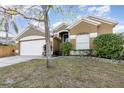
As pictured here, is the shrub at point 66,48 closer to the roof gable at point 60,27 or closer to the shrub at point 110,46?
the shrub at point 110,46

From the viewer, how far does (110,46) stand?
12875mm

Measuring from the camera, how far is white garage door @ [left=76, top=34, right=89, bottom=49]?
50.2ft

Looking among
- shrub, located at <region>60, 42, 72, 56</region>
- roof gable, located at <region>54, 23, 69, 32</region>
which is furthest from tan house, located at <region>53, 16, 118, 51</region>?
roof gable, located at <region>54, 23, 69, 32</region>

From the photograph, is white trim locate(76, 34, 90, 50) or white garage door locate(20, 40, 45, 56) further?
white garage door locate(20, 40, 45, 56)

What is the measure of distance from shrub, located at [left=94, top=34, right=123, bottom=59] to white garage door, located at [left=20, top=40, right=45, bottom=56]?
6851 millimetres

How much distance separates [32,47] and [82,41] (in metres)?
5.98

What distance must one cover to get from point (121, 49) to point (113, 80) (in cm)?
579

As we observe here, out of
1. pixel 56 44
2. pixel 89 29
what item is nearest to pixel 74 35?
pixel 89 29

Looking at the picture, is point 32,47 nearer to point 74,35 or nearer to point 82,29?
point 74,35

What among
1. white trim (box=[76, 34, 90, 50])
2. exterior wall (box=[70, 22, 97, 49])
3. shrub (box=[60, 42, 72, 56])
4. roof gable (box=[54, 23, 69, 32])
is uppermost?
roof gable (box=[54, 23, 69, 32])

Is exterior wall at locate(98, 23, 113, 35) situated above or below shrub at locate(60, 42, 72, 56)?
above

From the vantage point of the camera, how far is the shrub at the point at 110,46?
41.7 ft

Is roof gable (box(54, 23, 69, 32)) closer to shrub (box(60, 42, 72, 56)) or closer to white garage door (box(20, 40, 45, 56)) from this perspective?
white garage door (box(20, 40, 45, 56))
